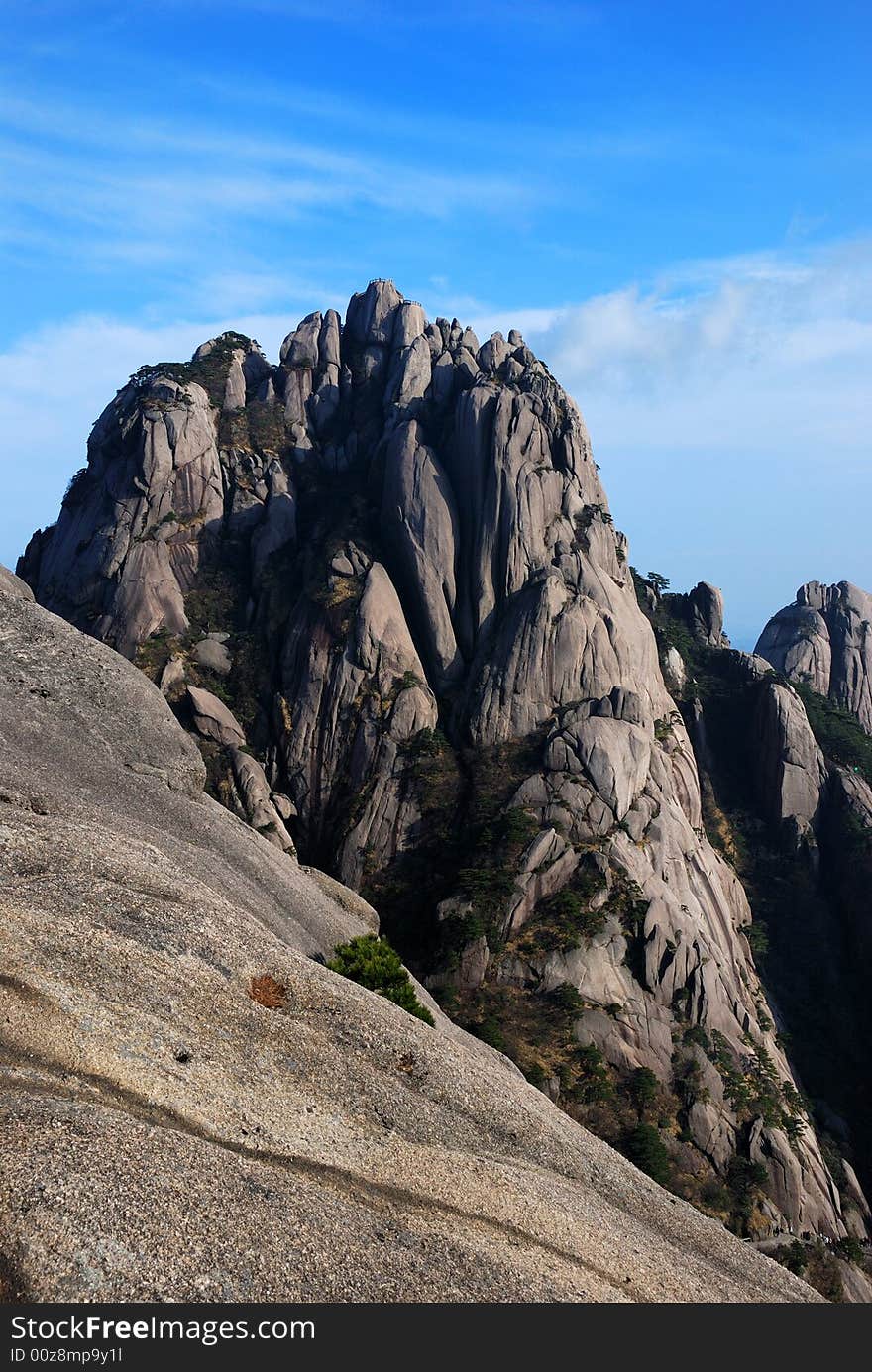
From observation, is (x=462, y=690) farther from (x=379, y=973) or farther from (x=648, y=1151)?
(x=379, y=973)

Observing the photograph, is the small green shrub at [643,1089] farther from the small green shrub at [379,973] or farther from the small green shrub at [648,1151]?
the small green shrub at [379,973]

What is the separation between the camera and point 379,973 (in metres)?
37.8

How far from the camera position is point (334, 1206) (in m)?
20.2

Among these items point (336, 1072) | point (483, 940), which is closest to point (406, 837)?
point (483, 940)

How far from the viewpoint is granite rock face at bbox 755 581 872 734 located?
449 ft

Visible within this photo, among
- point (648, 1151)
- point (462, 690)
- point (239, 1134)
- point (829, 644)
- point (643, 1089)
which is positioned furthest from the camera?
point (829, 644)

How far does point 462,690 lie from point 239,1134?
228 feet

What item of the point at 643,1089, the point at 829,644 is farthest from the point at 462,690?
the point at 829,644

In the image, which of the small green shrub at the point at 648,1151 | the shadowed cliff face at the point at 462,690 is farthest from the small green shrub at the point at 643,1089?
the small green shrub at the point at 648,1151

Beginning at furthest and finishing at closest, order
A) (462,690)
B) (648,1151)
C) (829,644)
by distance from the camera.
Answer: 1. (829,644)
2. (462,690)
3. (648,1151)

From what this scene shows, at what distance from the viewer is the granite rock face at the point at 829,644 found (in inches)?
5389

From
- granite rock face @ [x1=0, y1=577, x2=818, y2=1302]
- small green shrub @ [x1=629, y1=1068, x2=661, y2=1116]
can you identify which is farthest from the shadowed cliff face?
granite rock face @ [x1=0, y1=577, x2=818, y2=1302]

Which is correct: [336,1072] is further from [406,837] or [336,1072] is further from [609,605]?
[609,605]

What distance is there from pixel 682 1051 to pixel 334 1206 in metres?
52.1
